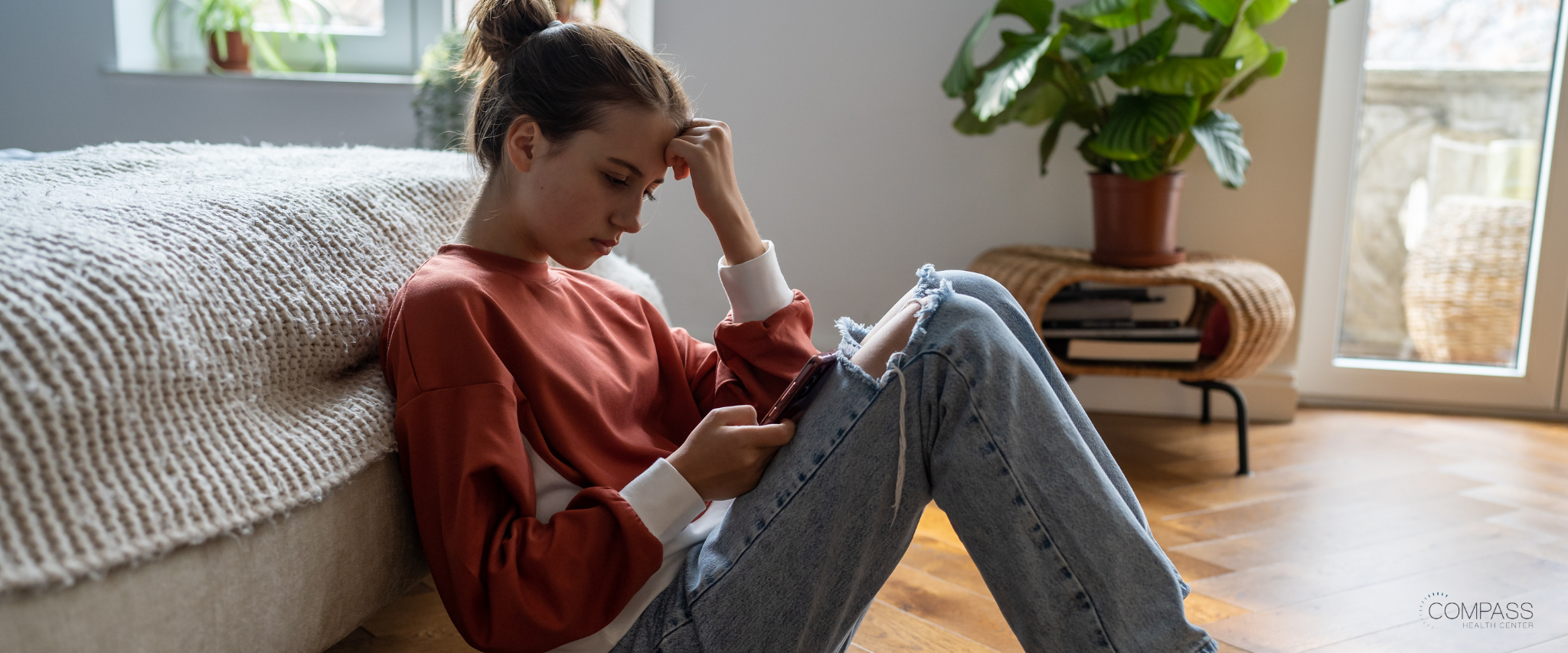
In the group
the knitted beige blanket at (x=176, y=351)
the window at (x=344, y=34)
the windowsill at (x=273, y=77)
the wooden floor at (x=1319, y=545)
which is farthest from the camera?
the window at (x=344, y=34)

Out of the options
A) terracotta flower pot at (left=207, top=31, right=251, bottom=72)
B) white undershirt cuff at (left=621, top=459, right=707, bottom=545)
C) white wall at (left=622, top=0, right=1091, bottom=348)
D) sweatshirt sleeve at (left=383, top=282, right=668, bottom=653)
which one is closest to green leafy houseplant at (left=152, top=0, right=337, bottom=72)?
terracotta flower pot at (left=207, top=31, right=251, bottom=72)

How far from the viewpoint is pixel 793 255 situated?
8.20ft

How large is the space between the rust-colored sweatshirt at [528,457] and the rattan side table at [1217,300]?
106cm

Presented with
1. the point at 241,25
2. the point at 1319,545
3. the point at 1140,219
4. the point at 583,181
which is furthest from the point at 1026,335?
the point at 241,25

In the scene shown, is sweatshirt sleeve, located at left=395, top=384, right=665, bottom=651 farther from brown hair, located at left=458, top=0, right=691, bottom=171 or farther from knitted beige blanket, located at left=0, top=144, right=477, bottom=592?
brown hair, located at left=458, top=0, right=691, bottom=171

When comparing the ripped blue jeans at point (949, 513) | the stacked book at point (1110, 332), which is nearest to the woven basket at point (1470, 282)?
the stacked book at point (1110, 332)

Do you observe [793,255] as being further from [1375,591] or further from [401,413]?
[401,413]

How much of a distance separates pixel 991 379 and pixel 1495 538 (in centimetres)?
130

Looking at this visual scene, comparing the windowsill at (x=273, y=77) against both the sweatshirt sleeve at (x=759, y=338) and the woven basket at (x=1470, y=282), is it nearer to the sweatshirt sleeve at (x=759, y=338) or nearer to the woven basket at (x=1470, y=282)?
the sweatshirt sleeve at (x=759, y=338)

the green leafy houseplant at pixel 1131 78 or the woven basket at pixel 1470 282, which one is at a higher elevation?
the green leafy houseplant at pixel 1131 78

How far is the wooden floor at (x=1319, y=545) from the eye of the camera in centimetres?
122

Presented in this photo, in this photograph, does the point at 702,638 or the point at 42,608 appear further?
the point at 702,638

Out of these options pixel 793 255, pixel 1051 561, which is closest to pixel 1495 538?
pixel 1051 561

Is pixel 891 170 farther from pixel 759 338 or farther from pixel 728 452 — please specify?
pixel 728 452
